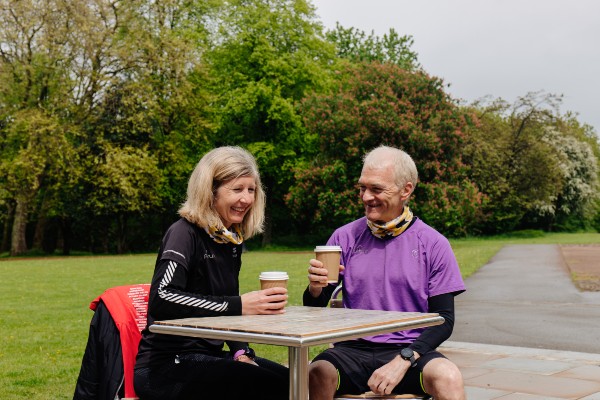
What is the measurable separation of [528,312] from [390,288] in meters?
8.19

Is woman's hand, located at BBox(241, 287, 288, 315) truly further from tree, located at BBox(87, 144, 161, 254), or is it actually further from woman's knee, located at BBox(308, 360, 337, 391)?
tree, located at BBox(87, 144, 161, 254)

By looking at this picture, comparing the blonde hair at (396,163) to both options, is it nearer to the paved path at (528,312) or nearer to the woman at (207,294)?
the woman at (207,294)

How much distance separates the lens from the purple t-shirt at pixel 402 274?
3.60 m

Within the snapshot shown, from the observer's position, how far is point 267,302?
3.10 m

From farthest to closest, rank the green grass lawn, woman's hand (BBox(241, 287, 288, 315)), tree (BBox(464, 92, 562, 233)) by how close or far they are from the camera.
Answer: tree (BBox(464, 92, 562, 233)) < the green grass lawn < woman's hand (BBox(241, 287, 288, 315))

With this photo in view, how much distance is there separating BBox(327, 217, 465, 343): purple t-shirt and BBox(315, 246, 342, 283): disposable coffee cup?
383 millimetres

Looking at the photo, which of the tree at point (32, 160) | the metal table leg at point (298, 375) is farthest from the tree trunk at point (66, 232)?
the metal table leg at point (298, 375)

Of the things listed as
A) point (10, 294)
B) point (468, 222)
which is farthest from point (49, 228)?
point (10, 294)

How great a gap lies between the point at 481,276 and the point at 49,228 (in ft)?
98.5

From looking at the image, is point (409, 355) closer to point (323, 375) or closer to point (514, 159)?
point (323, 375)

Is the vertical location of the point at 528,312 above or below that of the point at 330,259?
below

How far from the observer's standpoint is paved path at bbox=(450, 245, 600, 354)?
8469 millimetres

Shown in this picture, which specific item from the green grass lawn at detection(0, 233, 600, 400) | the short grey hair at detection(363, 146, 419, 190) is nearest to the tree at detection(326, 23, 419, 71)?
the green grass lawn at detection(0, 233, 600, 400)

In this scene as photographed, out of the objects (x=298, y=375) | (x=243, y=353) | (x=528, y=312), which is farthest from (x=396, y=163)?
(x=528, y=312)
